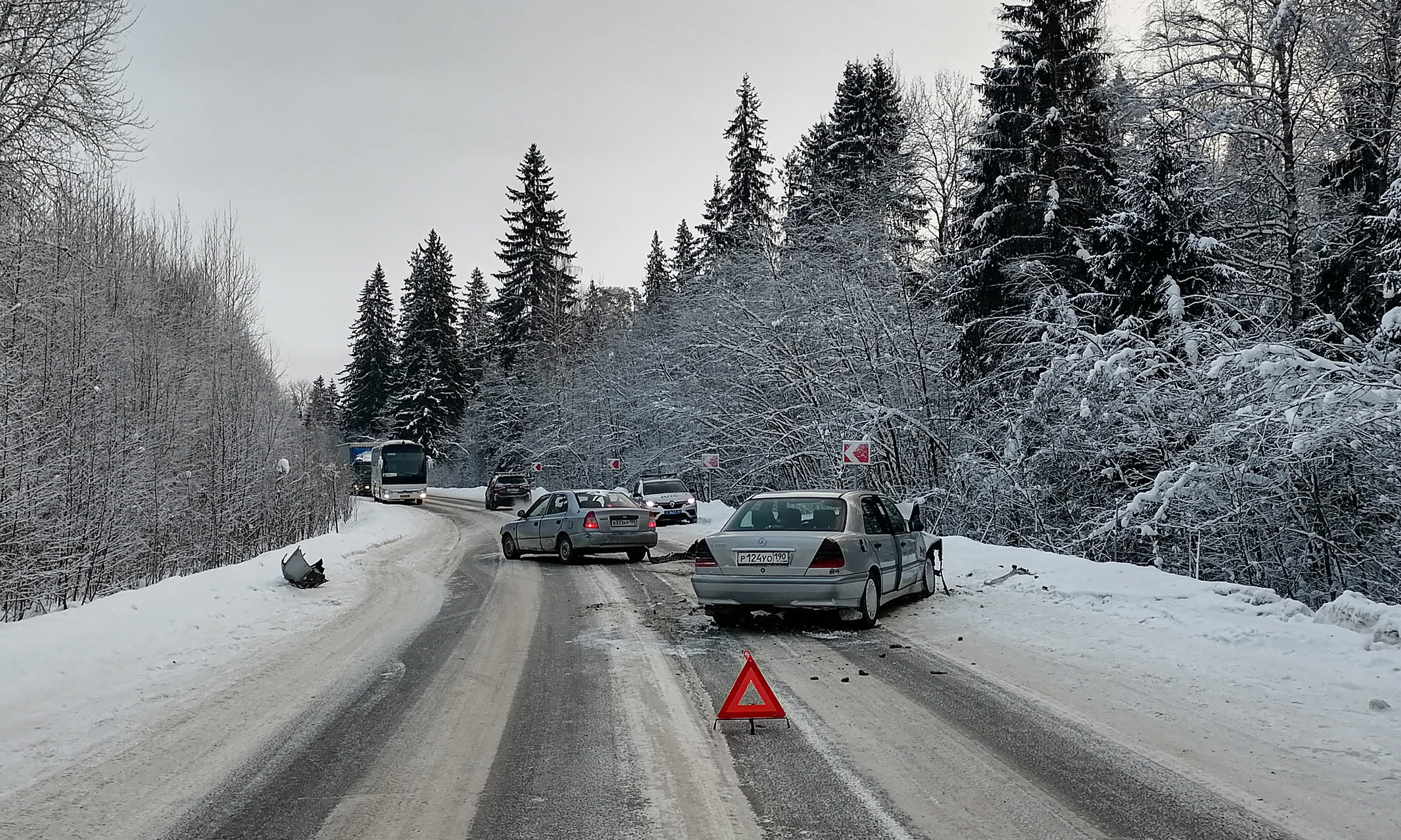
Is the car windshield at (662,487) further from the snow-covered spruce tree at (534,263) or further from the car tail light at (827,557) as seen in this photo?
the snow-covered spruce tree at (534,263)

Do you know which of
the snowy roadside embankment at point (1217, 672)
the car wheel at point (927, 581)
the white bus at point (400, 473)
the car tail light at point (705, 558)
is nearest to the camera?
the snowy roadside embankment at point (1217, 672)

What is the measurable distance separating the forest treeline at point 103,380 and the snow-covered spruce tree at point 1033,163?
63.0 feet

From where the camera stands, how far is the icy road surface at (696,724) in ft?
14.6

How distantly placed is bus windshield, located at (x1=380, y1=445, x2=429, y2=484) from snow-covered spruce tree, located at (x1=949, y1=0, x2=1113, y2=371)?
3693 cm

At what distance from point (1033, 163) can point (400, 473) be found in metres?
39.8

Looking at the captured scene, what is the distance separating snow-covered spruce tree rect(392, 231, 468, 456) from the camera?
73438mm

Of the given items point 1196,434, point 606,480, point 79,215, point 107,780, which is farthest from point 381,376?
point 107,780

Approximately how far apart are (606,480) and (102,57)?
43963mm

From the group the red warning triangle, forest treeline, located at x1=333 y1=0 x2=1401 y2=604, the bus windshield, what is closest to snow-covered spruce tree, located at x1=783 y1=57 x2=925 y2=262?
forest treeline, located at x1=333 y1=0 x2=1401 y2=604

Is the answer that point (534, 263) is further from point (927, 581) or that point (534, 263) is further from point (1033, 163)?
point (927, 581)

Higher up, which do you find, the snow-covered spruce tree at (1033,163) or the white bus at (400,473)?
the snow-covered spruce tree at (1033,163)

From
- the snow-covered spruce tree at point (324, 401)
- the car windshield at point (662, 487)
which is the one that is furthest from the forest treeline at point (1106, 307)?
the snow-covered spruce tree at point (324, 401)

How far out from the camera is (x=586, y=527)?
1950 cm

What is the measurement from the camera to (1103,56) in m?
23.9
